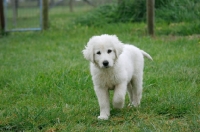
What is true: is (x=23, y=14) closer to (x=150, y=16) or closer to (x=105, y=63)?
(x=150, y=16)

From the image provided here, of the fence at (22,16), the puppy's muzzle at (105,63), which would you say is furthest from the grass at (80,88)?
the fence at (22,16)

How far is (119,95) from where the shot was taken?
176 inches

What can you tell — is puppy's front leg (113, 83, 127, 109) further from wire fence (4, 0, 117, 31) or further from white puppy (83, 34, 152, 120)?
wire fence (4, 0, 117, 31)

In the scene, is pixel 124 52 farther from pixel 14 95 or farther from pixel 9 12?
pixel 9 12

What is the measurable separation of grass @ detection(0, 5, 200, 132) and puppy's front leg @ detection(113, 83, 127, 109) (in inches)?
4.4

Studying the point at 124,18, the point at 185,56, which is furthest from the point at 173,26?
the point at 185,56

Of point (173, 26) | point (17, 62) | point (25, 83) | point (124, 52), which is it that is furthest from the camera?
point (173, 26)

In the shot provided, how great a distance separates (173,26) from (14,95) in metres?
5.86

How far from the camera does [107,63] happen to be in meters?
4.43

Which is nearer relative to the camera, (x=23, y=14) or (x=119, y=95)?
(x=119, y=95)

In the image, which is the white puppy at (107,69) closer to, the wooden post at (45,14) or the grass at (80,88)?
the grass at (80,88)

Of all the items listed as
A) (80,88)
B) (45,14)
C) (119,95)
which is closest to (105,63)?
(119,95)

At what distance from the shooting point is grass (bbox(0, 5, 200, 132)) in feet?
14.0

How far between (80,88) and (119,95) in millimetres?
1366
